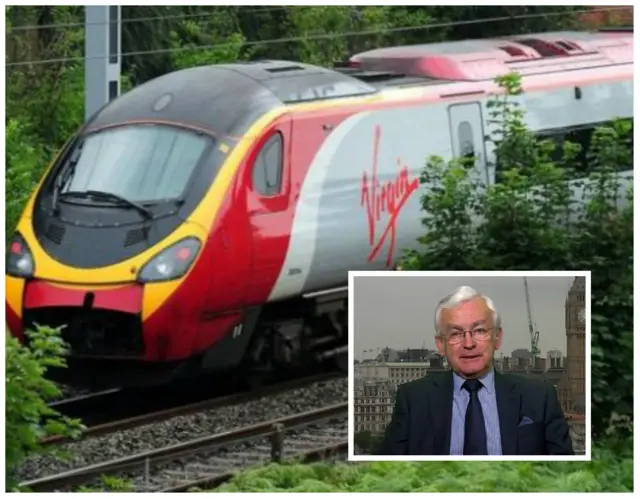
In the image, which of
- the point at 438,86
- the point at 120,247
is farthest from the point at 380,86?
the point at 120,247

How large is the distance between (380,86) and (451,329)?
2.58 meters

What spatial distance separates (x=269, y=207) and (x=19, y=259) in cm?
153

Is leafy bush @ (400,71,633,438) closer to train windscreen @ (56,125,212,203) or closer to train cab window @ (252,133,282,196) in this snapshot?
train cab window @ (252,133,282,196)

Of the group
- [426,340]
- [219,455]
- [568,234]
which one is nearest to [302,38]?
[568,234]

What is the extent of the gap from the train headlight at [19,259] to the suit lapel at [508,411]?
10.0ft

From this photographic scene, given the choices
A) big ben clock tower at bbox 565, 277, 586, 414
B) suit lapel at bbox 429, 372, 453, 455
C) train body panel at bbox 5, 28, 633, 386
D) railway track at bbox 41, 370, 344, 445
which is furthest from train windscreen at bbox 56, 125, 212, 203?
big ben clock tower at bbox 565, 277, 586, 414

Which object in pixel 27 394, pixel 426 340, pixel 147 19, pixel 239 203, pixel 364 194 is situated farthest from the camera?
pixel 147 19

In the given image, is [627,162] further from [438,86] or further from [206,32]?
[206,32]

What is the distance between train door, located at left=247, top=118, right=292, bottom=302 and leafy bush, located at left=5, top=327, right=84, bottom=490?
2.02m

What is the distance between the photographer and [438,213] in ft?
34.3

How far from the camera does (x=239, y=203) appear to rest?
1052cm

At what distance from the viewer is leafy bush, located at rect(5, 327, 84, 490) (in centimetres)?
869

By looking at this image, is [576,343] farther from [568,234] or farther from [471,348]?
[568,234]

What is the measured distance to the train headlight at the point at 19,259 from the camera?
1052 cm
